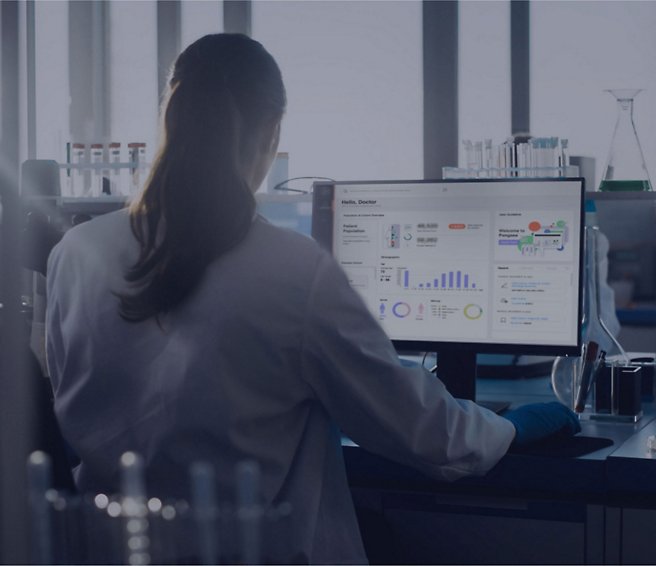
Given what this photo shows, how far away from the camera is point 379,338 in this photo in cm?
115

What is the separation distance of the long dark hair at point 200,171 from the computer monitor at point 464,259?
0.62 meters

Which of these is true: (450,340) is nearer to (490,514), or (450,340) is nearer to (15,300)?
(490,514)

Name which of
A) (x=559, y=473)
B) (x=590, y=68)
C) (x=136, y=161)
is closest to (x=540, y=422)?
(x=559, y=473)

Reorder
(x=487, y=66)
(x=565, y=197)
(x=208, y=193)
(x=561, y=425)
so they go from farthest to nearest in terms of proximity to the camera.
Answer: (x=487, y=66)
(x=565, y=197)
(x=561, y=425)
(x=208, y=193)

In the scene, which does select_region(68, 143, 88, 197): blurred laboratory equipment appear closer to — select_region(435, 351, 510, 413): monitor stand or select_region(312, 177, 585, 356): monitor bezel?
select_region(312, 177, 585, 356): monitor bezel

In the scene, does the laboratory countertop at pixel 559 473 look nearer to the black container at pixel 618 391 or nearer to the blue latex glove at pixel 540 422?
the blue latex glove at pixel 540 422

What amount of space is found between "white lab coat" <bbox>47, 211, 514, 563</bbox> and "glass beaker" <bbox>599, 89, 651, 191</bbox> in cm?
103

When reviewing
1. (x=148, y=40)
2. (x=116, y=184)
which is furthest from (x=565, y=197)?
(x=148, y=40)

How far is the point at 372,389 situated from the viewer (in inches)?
45.0

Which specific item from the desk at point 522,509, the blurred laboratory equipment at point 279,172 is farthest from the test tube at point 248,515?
the blurred laboratory equipment at point 279,172

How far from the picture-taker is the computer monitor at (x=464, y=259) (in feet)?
5.52

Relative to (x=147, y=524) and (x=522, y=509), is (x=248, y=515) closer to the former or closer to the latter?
(x=147, y=524)

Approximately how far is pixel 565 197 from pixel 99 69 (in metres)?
3.99

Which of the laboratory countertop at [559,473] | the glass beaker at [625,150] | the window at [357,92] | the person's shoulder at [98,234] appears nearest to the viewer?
the person's shoulder at [98,234]
